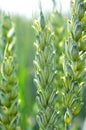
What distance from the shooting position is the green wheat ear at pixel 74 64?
0.69m

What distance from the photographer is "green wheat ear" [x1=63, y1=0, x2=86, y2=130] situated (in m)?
0.69

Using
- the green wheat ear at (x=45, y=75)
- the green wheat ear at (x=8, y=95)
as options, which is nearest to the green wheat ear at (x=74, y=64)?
the green wheat ear at (x=45, y=75)

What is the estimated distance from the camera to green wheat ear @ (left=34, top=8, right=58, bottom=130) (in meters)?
0.71

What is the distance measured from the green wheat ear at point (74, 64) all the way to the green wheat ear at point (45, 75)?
0.03 m

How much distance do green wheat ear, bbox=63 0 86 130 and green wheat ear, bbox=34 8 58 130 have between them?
29 millimetres

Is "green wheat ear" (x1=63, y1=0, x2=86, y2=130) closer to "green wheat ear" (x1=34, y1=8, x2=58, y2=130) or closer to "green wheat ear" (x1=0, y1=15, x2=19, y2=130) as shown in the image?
"green wheat ear" (x1=34, y1=8, x2=58, y2=130)

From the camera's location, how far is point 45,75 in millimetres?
713

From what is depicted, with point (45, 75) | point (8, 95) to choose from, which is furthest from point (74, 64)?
point (8, 95)

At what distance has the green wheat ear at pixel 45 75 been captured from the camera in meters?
0.71

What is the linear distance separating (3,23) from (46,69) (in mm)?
381

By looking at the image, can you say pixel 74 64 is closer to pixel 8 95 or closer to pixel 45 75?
pixel 45 75

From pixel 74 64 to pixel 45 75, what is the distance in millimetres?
63

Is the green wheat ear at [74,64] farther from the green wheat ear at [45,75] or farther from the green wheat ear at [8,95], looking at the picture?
the green wheat ear at [8,95]

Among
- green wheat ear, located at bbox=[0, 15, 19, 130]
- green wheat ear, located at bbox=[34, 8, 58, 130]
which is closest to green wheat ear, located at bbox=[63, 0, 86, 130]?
green wheat ear, located at bbox=[34, 8, 58, 130]
